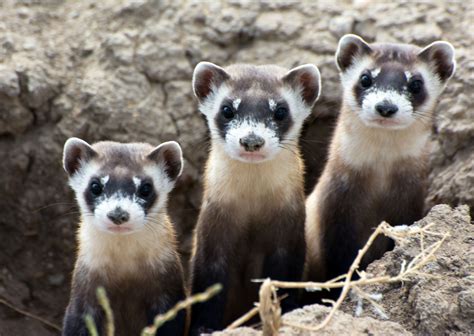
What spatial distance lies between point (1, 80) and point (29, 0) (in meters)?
0.72

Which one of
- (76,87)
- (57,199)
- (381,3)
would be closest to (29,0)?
(76,87)

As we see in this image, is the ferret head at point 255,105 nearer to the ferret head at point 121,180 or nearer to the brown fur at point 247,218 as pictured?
the brown fur at point 247,218

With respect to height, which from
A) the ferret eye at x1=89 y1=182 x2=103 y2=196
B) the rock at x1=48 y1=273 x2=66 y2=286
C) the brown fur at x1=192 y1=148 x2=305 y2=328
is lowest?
the rock at x1=48 y1=273 x2=66 y2=286

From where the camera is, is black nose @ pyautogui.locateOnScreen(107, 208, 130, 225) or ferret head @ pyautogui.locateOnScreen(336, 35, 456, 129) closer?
black nose @ pyautogui.locateOnScreen(107, 208, 130, 225)

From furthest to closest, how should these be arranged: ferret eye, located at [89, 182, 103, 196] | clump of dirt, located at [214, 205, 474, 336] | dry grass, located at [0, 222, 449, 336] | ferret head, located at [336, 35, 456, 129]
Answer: ferret head, located at [336, 35, 456, 129] < ferret eye, located at [89, 182, 103, 196] < clump of dirt, located at [214, 205, 474, 336] < dry grass, located at [0, 222, 449, 336]

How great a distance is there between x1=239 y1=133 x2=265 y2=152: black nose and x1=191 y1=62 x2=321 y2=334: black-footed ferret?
295mm

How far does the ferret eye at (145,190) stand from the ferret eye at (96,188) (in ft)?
0.62

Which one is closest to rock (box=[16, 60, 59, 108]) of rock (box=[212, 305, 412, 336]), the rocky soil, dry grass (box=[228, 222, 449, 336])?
the rocky soil

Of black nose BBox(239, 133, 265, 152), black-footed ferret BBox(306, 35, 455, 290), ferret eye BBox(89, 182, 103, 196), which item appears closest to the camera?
black nose BBox(239, 133, 265, 152)

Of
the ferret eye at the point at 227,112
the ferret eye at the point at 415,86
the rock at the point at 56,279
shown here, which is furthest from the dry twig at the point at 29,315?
the ferret eye at the point at 415,86

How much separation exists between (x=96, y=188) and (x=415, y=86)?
1.76 meters

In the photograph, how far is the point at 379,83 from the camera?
15.5 ft

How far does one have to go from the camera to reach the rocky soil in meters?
5.84

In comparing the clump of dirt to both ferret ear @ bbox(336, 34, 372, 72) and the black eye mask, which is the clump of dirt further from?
ferret ear @ bbox(336, 34, 372, 72)
